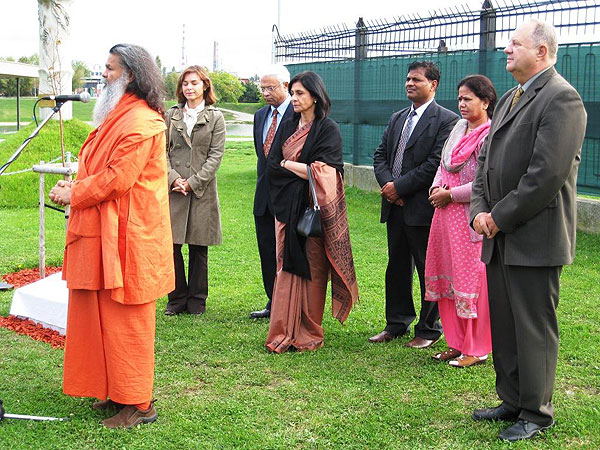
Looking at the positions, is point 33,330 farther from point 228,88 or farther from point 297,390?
point 228,88

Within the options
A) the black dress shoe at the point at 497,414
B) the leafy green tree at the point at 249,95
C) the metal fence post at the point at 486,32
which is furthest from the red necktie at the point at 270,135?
the leafy green tree at the point at 249,95

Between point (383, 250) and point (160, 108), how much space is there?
17.4ft

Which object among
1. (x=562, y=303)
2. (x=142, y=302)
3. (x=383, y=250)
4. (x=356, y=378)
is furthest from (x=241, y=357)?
(x=383, y=250)

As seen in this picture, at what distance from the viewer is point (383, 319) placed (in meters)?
6.77

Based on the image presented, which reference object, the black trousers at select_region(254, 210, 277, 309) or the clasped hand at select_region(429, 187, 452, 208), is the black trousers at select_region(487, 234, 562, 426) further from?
the black trousers at select_region(254, 210, 277, 309)

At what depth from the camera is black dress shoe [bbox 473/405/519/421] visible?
450cm

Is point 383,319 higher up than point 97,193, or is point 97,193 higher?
point 97,193

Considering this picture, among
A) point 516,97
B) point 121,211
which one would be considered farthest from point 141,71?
point 516,97

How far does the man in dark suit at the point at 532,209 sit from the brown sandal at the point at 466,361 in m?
1.11

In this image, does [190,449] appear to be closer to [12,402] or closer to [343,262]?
[12,402]

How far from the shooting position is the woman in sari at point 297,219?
5.85 meters

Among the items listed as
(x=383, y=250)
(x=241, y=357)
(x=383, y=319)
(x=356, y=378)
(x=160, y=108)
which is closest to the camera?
(x=160, y=108)

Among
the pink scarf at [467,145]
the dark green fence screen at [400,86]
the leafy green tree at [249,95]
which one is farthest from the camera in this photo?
the leafy green tree at [249,95]

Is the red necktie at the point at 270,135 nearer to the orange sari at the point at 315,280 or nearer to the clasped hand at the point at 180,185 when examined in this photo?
the orange sari at the point at 315,280
